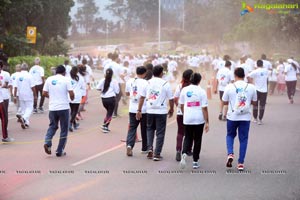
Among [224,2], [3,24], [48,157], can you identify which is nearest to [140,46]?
[224,2]

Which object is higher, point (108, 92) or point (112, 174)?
point (108, 92)

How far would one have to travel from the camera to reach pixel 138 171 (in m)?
8.69

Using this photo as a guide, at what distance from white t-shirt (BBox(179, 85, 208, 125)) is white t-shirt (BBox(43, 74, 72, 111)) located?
2522 mm

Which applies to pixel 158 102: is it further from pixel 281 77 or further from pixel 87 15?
pixel 87 15

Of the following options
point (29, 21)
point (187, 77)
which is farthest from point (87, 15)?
point (187, 77)

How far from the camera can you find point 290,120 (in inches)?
601

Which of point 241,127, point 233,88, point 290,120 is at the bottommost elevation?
point 290,120

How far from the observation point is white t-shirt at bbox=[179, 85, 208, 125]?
29.0ft

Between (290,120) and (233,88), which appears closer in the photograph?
(233,88)

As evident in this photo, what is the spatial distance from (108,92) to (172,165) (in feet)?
13.2

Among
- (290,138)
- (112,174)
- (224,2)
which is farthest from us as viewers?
(224,2)

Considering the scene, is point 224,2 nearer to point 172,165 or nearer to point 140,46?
point 140,46

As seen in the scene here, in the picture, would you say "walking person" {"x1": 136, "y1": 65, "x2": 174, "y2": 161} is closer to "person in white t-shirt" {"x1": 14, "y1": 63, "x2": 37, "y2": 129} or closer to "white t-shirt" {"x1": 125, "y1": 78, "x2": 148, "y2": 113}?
"white t-shirt" {"x1": 125, "y1": 78, "x2": 148, "y2": 113}

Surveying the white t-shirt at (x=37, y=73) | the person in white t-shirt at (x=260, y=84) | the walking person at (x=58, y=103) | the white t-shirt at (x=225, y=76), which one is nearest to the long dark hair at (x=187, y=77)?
the walking person at (x=58, y=103)
